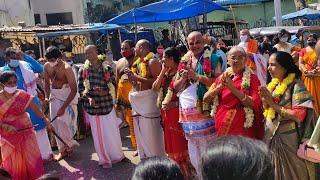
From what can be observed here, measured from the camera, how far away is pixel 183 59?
4.91m

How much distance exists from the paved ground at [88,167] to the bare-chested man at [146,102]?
0.43 metres

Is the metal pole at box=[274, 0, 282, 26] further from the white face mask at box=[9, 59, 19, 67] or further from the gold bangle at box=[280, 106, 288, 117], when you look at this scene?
the gold bangle at box=[280, 106, 288, 117]

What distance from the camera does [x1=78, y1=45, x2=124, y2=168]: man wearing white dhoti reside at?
612 centimetres

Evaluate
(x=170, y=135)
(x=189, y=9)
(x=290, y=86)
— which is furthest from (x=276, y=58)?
(x=189, y=9)

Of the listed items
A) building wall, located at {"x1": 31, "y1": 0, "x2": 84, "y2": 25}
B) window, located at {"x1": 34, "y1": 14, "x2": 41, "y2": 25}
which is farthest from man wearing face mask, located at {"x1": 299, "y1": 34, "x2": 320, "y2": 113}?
window, located at {"x1": 34, "y1": 14, "x2": 41, "y2": 25}

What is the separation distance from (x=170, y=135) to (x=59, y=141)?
238 centimetres

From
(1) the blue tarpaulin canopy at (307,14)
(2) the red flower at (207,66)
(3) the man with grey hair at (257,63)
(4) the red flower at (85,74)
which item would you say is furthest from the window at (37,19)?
(2) the red flower at (207,66)

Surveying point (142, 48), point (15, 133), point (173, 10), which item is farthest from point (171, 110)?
point (173, 10)

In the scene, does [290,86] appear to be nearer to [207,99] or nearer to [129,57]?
[207,99]

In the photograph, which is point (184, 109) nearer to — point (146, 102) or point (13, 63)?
point (146, 102)

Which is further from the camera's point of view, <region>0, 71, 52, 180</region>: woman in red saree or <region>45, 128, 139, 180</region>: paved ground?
<region>45, 128, 139, 180</region>: paved ground

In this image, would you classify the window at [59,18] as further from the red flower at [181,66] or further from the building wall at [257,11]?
the red flower at [181,66]

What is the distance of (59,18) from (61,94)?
21874 millimetres

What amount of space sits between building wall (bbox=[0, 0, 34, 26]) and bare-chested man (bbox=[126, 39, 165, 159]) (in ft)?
62.6
